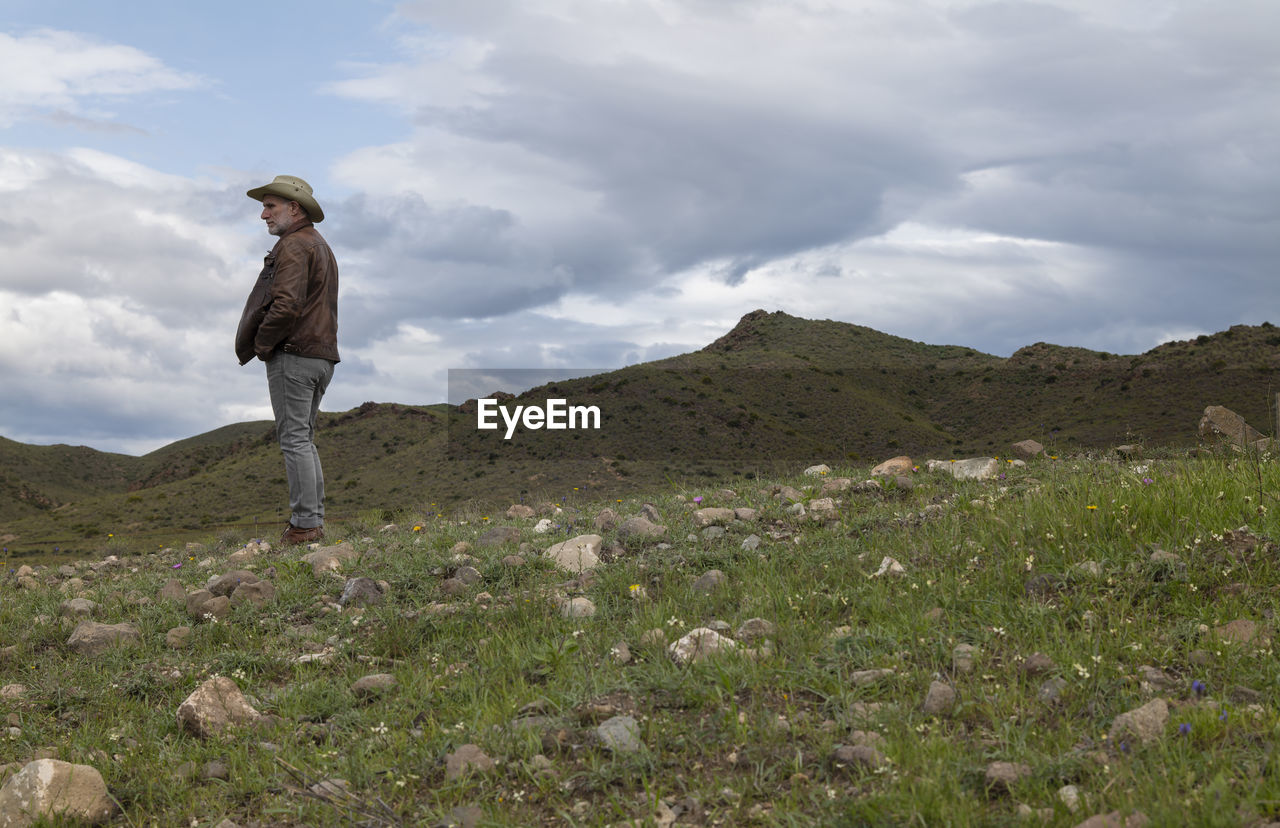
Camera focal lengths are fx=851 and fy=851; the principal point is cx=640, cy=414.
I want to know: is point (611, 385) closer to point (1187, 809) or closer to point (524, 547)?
point (524, 547)

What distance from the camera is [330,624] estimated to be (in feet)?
17.4

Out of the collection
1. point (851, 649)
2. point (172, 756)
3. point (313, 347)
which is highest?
point (313, 347)

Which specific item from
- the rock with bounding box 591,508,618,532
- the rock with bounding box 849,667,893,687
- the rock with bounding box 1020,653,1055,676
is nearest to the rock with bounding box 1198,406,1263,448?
the rock with bounding box 591,508,618,532

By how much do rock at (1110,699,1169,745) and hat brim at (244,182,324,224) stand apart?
27.1ft

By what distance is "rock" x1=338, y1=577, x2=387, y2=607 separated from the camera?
221 inches

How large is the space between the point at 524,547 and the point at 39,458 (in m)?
75.5

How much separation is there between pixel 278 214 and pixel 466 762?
718cm

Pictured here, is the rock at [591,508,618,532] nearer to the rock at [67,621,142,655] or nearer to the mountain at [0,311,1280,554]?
the rock at [67,621,142,655]

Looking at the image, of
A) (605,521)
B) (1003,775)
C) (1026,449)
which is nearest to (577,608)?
(605,521)

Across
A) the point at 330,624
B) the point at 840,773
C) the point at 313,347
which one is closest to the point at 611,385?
the point at 313,347

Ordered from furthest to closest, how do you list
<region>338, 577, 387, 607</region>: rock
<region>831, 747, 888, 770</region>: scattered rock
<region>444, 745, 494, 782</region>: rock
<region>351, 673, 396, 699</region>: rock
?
<region>338, 577, 387, 607</region>: rock → <region>351, 673, 396, 699</region>: rock → <region>444, 745, 494, 782</region>: rock → <region>831, 747, 888, 770</region>: scattered rock

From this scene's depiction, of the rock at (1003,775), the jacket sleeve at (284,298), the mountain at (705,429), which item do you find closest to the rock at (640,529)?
the rock at (1003,775)

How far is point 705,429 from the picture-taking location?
116 ft

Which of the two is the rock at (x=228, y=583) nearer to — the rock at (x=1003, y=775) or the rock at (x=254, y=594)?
the rock at (x=254, y=594)
